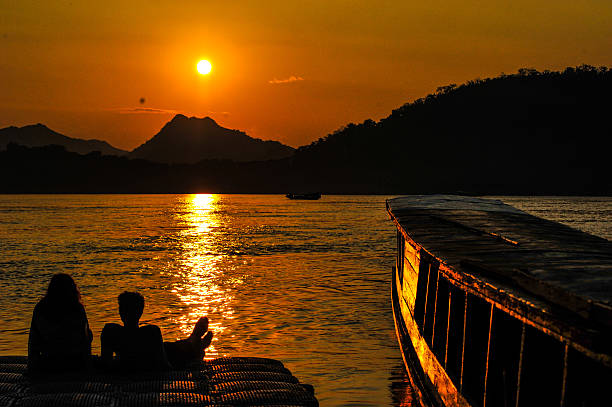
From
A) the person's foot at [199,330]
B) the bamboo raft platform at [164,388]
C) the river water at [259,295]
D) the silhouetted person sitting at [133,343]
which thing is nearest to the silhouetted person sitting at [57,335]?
the bamboo raft platform at [164,388]

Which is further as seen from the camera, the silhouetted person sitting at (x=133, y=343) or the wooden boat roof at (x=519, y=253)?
the silhouetted person sitting at (x=133, y=343)

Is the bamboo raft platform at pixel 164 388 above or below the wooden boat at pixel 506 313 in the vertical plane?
below

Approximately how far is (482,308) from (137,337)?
4152mm

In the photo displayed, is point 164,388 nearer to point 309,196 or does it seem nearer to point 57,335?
point 57,335

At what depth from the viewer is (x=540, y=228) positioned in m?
11.9

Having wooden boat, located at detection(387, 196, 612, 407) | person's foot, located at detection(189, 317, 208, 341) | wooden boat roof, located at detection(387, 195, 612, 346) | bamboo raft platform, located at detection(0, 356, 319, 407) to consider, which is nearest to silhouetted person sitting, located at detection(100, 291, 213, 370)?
bamboo raft platform, located at detection(0, 356, 319, 407)

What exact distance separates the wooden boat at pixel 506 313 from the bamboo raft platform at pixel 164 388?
1.91 meters

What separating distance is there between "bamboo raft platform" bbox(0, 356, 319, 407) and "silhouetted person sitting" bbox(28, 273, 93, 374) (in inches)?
7.1

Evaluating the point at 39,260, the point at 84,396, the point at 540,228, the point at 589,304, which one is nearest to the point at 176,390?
the point at 84,396

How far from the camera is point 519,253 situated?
8742 millimetres

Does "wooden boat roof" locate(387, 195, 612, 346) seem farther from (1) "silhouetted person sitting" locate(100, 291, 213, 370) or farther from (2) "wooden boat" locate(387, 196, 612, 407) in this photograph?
(1) "silhouetted person sitting" locate(100, 291, 213, 370)

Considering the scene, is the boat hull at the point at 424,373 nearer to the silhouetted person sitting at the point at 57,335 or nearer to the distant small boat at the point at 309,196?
the silhouetted person sitting at the point at 57,335

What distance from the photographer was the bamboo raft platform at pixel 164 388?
7.32 metres

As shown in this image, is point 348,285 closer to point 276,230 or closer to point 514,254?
point 514,254
